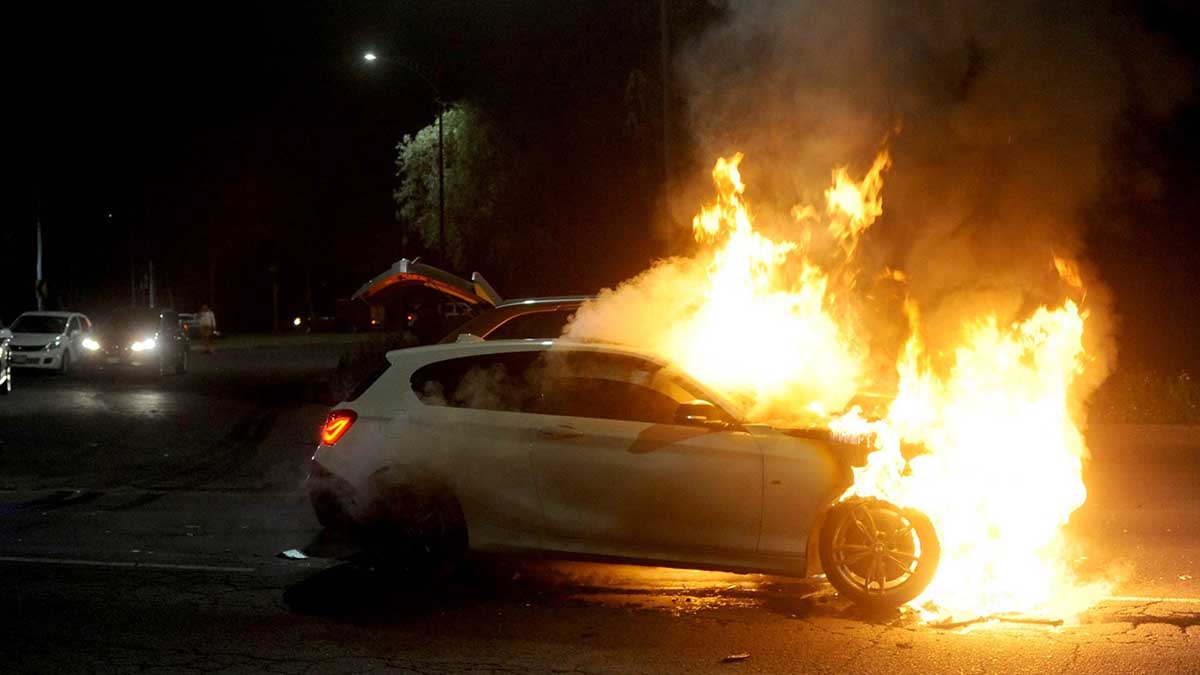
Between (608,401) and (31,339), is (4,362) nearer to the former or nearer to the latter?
(31,339)

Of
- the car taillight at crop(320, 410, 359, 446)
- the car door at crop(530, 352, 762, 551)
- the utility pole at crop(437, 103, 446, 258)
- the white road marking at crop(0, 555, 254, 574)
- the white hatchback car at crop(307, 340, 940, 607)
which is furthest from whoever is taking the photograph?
the utility pole at crop(437, 103, 446, 258)

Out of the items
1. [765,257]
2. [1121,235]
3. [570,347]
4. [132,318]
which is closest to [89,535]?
[570,347]

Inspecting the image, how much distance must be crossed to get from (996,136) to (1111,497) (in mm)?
5338

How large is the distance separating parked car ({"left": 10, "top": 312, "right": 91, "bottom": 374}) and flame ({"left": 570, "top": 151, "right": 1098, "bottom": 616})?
972 inches

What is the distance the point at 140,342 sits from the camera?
104 feet

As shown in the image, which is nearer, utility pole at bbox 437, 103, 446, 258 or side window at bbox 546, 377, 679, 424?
side window at bbox 546, 377, 679, 424

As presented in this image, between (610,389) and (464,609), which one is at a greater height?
(610,389)

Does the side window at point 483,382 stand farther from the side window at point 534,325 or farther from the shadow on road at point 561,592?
the side window at point 534,325

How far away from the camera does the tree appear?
2816 centimetres

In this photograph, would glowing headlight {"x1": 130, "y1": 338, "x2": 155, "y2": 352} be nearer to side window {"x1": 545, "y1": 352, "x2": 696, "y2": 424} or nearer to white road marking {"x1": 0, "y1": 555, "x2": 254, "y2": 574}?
white road marking {"x1": 0, "y1": 555, "x2": 254, "y2": 574}

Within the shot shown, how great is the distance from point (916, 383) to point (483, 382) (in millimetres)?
2719

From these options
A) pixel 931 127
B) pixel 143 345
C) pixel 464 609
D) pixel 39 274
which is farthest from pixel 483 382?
pixel 39 274

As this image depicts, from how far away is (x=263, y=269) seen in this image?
→ 95500 millimetres

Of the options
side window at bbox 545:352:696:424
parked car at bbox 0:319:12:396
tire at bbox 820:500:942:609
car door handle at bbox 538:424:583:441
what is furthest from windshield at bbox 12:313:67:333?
tire at bbox 820:500:942:609
